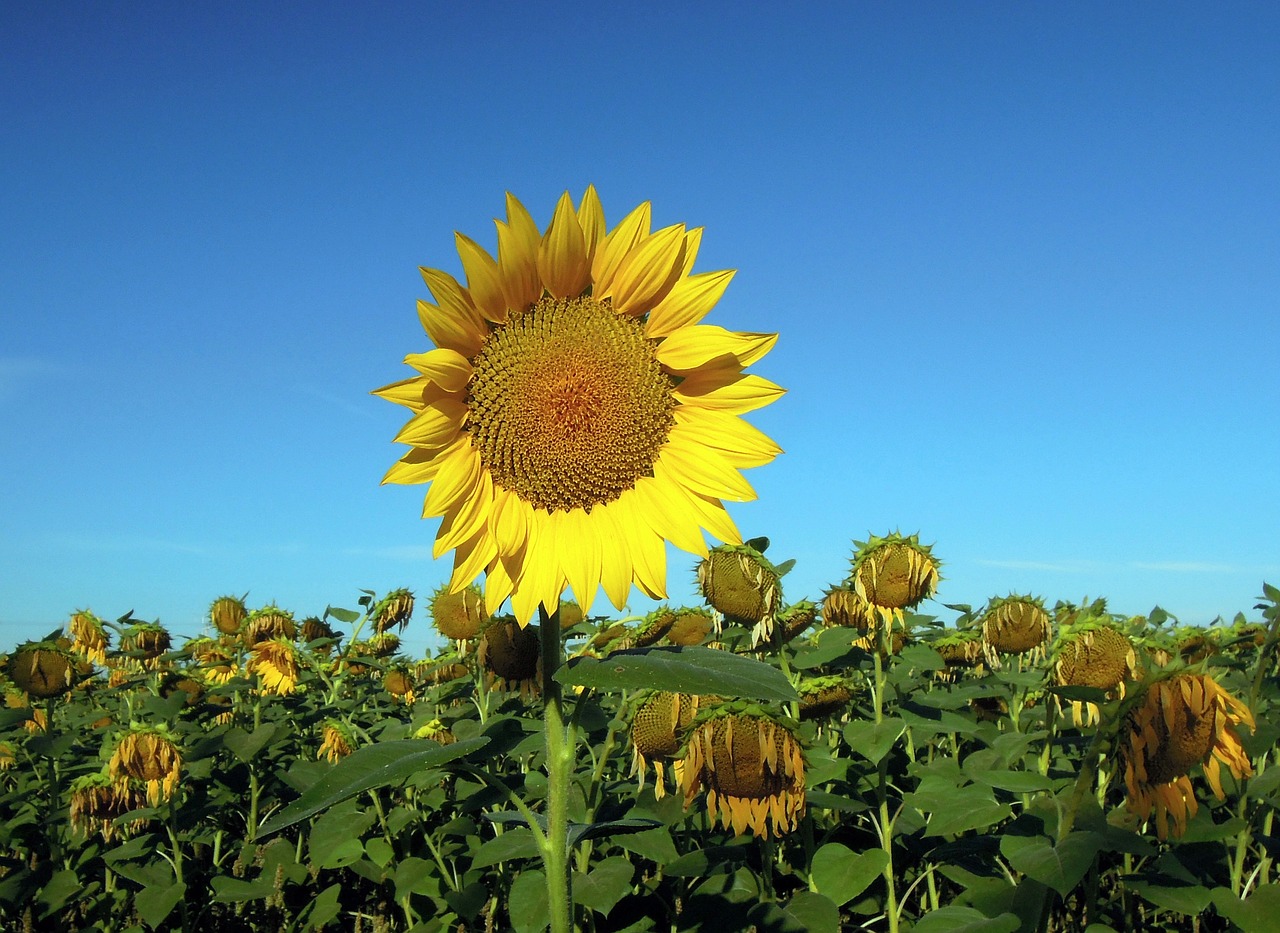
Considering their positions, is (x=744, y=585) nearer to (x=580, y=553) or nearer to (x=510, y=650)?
(x=510, y=650)

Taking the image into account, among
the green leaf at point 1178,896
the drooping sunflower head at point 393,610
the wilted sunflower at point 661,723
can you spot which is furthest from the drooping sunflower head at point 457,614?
the green leaf at point 1178,896

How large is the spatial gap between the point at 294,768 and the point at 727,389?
11.9 feet

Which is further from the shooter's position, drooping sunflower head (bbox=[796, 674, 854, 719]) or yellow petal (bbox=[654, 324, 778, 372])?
drooping sunflower head (bbox=[796, 674, 854, 719])

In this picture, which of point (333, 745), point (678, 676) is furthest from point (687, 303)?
point (333, 745)

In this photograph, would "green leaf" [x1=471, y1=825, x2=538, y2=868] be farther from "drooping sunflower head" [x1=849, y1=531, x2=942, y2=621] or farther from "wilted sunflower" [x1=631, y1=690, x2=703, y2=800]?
"drooping sunflower head" [x1=849, y1=531, x2=942, y2=621]

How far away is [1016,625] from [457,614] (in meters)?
2.80

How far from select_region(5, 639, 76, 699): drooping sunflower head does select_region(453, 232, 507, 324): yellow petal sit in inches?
189

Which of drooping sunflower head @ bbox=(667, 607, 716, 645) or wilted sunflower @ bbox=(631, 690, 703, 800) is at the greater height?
drooping sunflower head @ bbox=(667, 607, 716, 645)

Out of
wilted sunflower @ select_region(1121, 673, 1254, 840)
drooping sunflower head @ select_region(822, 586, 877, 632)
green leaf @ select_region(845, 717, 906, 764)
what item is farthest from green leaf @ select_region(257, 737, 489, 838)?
drooping sunflower head @ select_region(822, 586, 877, 632)

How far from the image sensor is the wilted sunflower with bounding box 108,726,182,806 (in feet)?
15.3

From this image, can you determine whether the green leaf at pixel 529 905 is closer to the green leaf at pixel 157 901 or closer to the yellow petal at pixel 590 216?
the yellow petal at pixel 590 216

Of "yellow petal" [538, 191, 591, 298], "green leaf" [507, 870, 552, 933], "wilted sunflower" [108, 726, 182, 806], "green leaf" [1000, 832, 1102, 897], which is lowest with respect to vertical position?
"green leaf" [507, 870, 552, 933]

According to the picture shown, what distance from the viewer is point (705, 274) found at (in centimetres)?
210

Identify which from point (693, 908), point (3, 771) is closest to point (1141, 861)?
point (693, 908)
